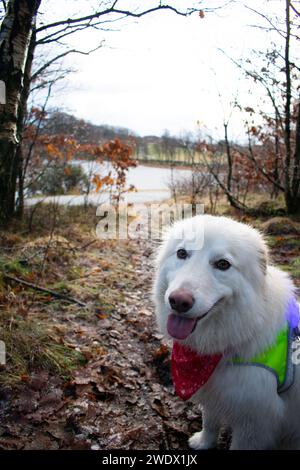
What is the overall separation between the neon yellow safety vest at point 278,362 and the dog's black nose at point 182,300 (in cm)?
55

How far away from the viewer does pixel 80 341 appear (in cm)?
360

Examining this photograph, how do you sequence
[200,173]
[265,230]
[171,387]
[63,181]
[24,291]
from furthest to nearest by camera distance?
[63,181]
[200,173]
[265,230]
[24,291]
[171,387]

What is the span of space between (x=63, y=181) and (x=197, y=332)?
10437 millimetres

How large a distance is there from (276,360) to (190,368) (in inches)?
20.3

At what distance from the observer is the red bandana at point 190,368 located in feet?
6.95

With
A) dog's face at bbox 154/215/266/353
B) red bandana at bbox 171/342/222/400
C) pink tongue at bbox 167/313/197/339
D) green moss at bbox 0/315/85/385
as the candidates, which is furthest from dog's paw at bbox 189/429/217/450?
green moss at bbox 0/315/85/385

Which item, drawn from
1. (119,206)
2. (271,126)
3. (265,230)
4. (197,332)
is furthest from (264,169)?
A: (197,332)

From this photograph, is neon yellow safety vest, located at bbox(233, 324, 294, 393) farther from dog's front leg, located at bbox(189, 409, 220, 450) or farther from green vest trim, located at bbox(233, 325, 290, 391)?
dog's front leg, located at bbox(189, 409, 220, 450)

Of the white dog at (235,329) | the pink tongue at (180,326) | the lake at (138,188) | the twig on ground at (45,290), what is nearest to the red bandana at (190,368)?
the white dog at (235,329)

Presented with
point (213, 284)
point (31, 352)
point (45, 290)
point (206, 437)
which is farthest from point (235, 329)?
point (45, 290)

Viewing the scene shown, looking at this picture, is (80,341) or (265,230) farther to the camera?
(265,230)

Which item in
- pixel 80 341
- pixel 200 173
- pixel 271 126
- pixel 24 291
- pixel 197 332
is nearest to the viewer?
pixel 197 332

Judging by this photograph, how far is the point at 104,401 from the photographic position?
9.48 ft

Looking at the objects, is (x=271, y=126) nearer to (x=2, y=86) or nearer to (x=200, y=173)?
(x=200, y=173)
